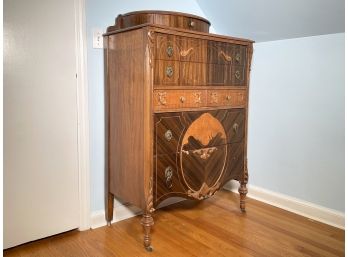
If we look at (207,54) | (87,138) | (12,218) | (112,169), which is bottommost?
(12,218)

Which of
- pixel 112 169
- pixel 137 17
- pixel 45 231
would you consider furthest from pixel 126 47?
pixel 45 231

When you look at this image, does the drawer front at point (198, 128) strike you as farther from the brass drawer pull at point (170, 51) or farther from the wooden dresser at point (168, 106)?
the brass drawer pull at point (170, 51)

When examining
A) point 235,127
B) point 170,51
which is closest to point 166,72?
point 170,51

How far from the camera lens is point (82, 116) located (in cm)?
224

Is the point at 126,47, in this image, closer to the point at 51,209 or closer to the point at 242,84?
the point at 242,84

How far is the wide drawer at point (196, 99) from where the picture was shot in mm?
2018

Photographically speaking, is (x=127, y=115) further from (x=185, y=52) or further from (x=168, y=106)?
(x=185, y=52)

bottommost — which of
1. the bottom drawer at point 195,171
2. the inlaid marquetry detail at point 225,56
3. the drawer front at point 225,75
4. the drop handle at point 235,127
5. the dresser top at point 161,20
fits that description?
the bottom drawer at point 195,171

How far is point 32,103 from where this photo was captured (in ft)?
6.70

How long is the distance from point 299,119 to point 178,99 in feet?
3.48

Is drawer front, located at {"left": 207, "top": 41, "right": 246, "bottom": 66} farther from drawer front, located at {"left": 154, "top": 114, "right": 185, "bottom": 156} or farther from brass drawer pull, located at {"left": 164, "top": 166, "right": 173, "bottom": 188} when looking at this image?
brass drawer pull, located at {"left": 164, "top": 166, "right": 173, "bottom": 188}

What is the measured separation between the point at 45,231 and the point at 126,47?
1.27 metres

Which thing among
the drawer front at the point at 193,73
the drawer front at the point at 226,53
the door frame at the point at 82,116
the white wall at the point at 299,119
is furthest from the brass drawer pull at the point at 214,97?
the door frame at the point at 82,116

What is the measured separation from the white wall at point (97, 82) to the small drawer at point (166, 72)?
0.53 metres
